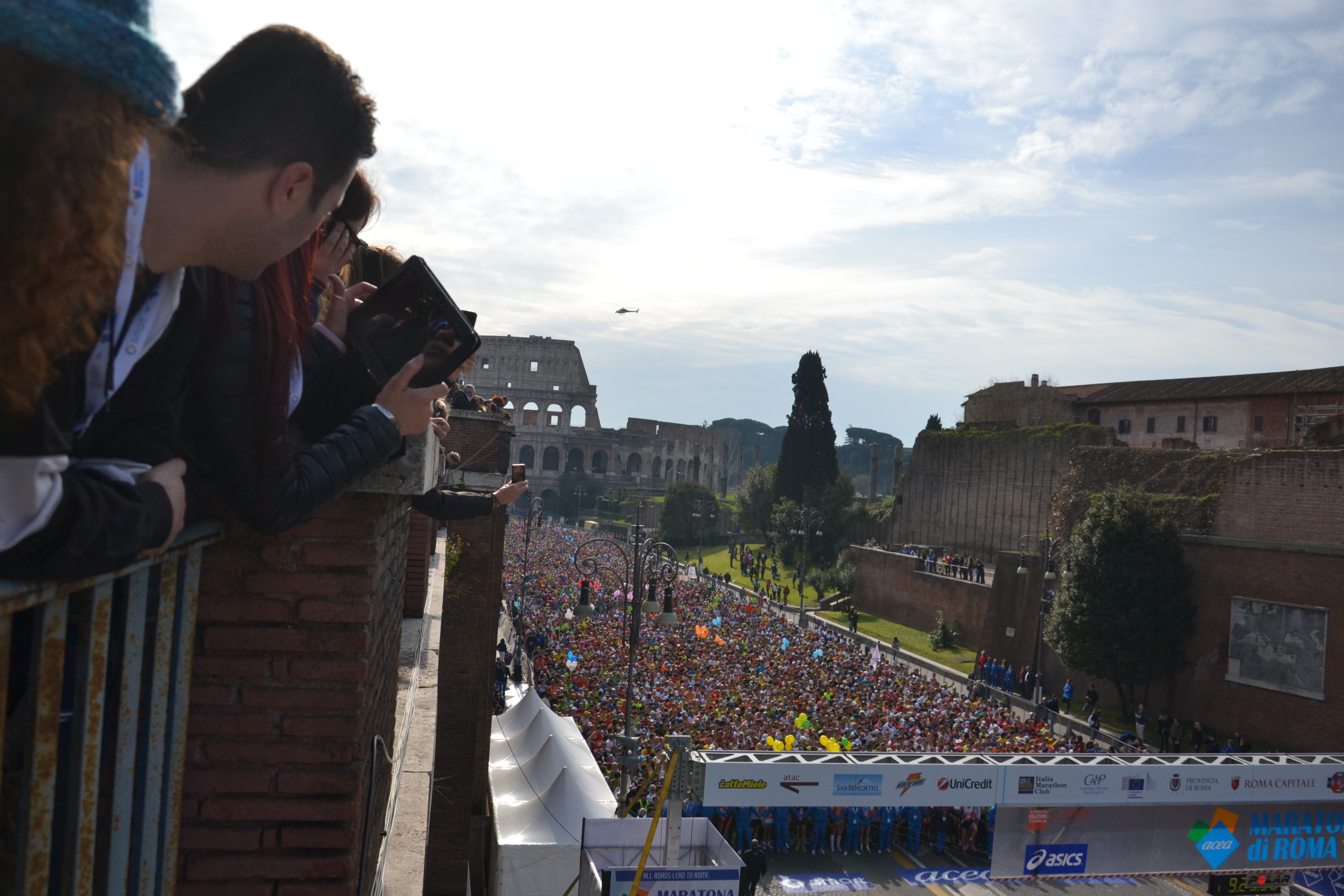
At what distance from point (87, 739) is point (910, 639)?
120 feet

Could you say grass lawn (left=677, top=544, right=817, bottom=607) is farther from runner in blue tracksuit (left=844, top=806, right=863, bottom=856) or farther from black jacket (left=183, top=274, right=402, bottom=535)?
black jacket (left=183, top=274, right=402, bottom=535)

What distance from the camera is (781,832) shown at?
1609 centimetres

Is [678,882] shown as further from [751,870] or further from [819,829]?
[819,829]

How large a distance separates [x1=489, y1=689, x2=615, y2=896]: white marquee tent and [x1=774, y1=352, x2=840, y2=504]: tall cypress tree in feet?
132

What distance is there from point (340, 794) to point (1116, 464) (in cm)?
3496

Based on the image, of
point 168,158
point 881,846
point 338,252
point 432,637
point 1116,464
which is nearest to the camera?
point 168,158

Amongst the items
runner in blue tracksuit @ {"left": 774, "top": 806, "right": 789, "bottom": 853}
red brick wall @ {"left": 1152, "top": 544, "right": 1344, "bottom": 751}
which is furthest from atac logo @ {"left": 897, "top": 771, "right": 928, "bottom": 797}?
red brick wall @ {"left": 1152, "top": 544, "right": 1344, "bottom": 751}

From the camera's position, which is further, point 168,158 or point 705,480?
point 705,480

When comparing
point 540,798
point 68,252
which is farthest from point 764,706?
point 68,252

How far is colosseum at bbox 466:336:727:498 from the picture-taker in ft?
286

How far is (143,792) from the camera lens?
175cm

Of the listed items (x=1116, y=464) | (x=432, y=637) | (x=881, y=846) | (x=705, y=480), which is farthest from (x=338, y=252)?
(x=705, y=480)

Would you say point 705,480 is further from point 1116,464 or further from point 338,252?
point 338,252

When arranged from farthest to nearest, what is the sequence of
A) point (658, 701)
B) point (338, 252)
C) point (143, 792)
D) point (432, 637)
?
point (658, 701), point (432, 637), point (338, 252), point (143, 792)
